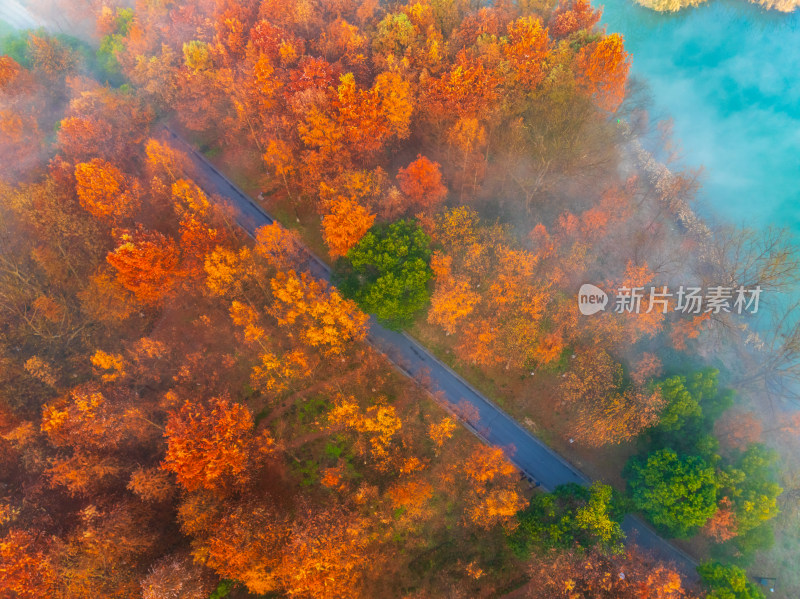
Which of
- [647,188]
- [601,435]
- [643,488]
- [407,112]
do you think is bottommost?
[643,488]

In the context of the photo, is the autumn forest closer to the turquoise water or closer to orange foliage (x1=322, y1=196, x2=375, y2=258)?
orange foliage (x1=322, y1=196, x2=375, y2=258)

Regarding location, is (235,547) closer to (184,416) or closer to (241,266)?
(184,416)

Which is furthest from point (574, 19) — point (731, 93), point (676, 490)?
point (676, 490)

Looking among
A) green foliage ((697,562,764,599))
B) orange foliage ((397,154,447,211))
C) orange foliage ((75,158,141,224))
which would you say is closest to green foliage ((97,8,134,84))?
orange foliage ((75,158,141,224))

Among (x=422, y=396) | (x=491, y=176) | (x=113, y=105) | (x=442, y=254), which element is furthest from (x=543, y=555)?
(x=113, y=105)

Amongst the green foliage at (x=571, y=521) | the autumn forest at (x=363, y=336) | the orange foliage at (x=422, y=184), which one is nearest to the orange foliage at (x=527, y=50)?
the autumn forest at (x=363, y=336)
